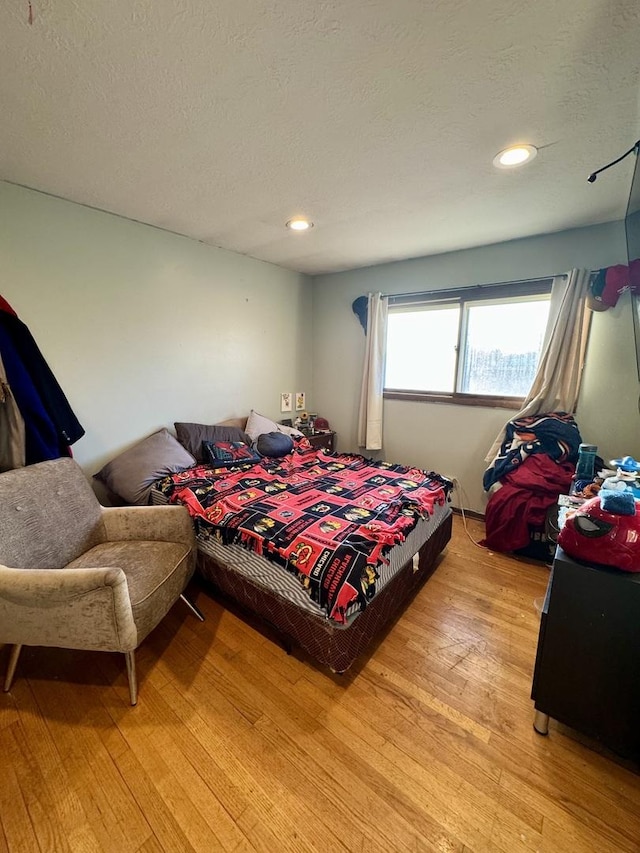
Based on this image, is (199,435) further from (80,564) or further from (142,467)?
(80,564)

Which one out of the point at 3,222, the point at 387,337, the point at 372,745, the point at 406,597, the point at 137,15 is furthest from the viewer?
the point at 387,337

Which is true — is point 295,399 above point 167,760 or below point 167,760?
above

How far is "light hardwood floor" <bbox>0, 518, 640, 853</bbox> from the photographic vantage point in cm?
104

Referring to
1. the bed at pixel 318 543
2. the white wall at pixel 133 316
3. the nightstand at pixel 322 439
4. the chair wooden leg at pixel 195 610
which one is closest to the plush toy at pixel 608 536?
the bed at pixel 318 543

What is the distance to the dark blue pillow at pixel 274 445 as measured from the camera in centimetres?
296

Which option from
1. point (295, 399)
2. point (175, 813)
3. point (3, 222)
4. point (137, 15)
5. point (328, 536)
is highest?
point (137, 15)

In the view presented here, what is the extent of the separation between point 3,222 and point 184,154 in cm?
121

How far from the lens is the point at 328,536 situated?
165 cm

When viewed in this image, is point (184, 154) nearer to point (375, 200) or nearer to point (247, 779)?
point (375, 200)

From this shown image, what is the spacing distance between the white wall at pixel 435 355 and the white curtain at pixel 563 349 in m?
0.08

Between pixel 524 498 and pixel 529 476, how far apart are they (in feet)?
0.56

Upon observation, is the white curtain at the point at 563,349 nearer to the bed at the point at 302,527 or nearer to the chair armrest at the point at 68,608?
the bed at the point at 302,527

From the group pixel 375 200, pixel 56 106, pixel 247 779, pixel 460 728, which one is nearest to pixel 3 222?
pixel 56 106

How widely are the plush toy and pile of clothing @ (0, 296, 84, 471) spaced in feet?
8.70
